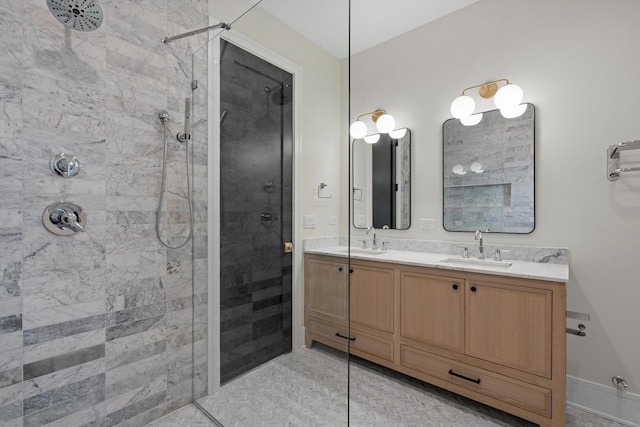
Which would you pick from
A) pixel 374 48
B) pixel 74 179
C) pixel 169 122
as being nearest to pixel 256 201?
pixel 169 122

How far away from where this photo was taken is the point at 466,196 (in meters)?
2.44

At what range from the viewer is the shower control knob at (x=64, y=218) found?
4.41 ft

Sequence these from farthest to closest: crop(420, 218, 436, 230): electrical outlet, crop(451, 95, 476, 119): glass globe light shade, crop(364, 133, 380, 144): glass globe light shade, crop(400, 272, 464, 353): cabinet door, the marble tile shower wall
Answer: crop(364, 133, 380, 144): glass globe light shade
crop(420, 218, 436, 230): electrical outlet
crop(451, 95, 476, 119): glass globe light shade
crop(400, 272, 464, 353): cabinet door
the marble tile shower wall

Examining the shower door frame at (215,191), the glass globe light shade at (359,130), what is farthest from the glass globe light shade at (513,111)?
the shower door frame at (215,191)

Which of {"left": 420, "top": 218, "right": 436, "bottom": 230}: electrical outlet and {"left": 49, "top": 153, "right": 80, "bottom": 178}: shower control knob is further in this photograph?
{"left": 420, "top": 218, "right": 436, "bottom": 230}: electrical outlet

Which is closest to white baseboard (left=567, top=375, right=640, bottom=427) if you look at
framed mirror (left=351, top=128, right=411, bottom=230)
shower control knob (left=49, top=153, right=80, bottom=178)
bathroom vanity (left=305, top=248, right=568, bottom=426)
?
bathroom vanity (left=305, top=248, right=568, bottom=426)

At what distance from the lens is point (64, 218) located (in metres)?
1.37

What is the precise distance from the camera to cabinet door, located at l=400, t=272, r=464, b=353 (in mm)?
1907

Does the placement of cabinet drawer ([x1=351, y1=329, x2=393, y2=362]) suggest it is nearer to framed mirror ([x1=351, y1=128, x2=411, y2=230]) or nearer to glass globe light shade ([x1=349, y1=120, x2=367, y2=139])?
framed mirror ([x1=351, y1=128, x2=411, y2=230])

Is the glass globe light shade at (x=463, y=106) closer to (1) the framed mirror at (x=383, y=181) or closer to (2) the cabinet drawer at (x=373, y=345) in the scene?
(1) the framed mirror at (x=383, y=181)

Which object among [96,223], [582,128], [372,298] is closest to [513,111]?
[582,128]

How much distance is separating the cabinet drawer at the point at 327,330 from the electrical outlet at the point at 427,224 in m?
1.48

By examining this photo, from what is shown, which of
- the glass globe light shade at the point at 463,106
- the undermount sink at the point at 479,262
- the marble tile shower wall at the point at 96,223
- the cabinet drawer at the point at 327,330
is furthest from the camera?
the glass globe light shade at the point at 463,106

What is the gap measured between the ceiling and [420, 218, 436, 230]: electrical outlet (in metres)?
1.63
